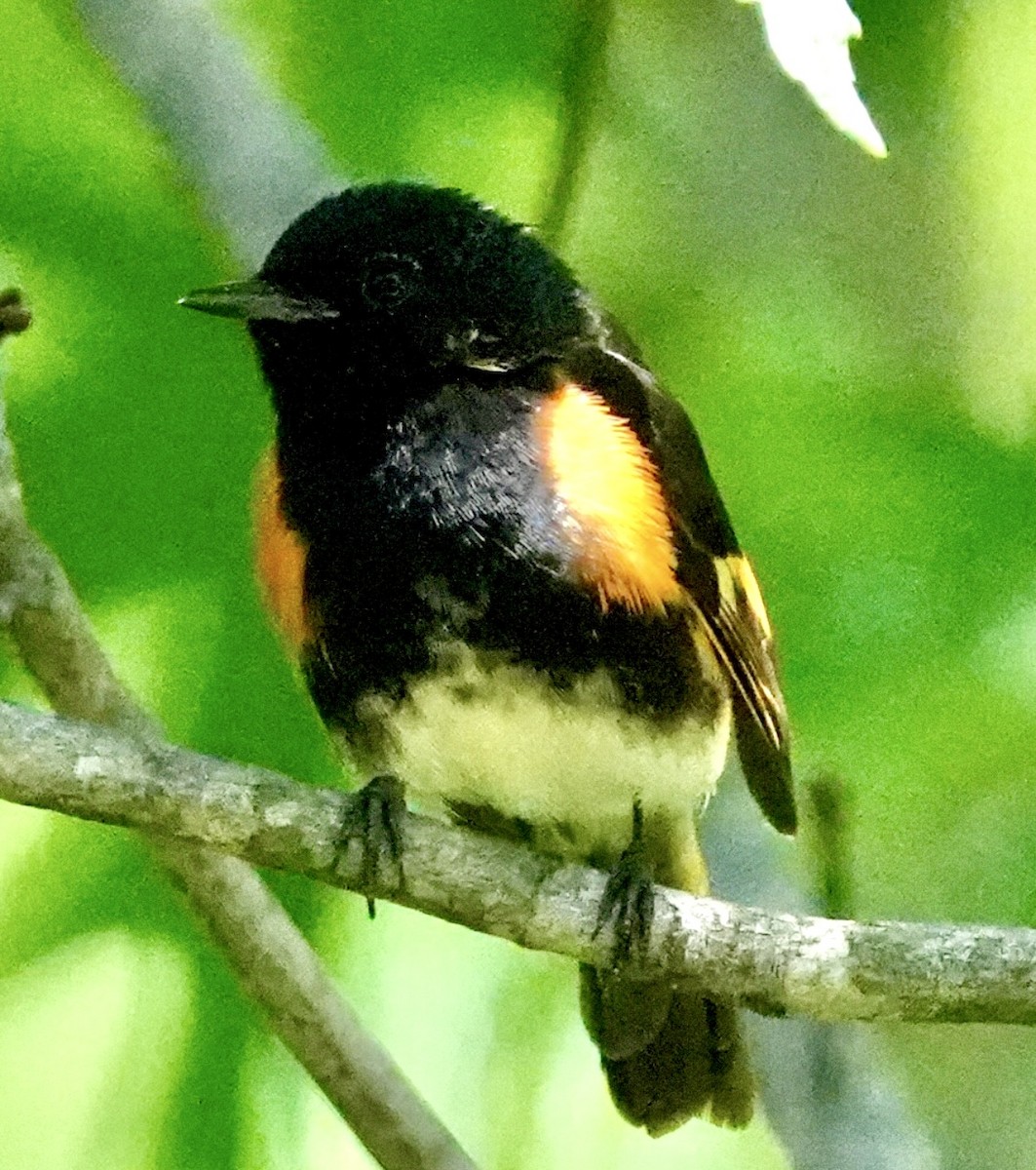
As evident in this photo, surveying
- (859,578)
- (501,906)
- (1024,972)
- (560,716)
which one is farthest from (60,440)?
(1024,972)

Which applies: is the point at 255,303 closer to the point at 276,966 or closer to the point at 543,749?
the point at 543,749

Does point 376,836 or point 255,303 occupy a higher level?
point 255,303

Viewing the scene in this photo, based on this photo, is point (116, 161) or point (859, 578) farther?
point (116, 161)

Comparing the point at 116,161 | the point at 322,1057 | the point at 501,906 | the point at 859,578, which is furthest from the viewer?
the point at 116,161

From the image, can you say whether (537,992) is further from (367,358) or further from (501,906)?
(367,358)

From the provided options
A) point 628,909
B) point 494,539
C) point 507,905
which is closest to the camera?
point 507,905

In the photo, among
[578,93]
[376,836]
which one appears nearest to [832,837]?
[376,836]
